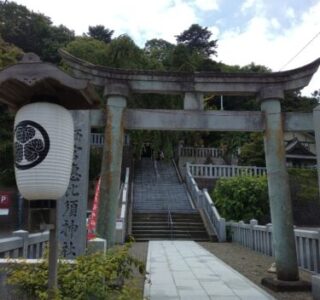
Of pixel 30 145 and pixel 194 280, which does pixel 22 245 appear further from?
pixel 30 145

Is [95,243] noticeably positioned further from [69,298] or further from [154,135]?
[154,135]

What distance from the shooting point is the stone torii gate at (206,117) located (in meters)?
7.80

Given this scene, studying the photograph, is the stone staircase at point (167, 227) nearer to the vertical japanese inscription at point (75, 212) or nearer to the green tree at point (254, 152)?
the green tree at point (254, 152)

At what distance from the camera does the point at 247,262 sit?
11586 mm

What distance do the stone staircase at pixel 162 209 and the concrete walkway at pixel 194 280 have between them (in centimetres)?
568

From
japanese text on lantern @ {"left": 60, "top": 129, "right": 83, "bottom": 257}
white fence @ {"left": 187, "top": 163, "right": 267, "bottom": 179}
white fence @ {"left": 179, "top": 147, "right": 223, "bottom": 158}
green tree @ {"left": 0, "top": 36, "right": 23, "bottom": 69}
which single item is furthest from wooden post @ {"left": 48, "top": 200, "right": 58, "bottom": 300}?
white fence @ {"left": 179, "top": 147, "right": 223, "bottom": 158}

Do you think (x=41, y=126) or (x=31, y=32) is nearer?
(x=41, y=126)

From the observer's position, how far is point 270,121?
8.20 meters

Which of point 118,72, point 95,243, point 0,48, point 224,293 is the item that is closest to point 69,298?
point 95,243

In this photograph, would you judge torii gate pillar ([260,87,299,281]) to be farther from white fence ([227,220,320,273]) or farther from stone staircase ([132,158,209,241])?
stone staircase ([132,158,209,241])

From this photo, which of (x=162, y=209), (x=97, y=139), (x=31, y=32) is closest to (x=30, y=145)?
(x=162, y=209)

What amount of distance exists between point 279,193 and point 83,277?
16.5ft

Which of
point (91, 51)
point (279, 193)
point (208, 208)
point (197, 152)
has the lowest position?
point (279, 193)

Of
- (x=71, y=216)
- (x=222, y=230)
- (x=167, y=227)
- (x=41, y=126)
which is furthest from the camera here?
(x=167, y=227)
